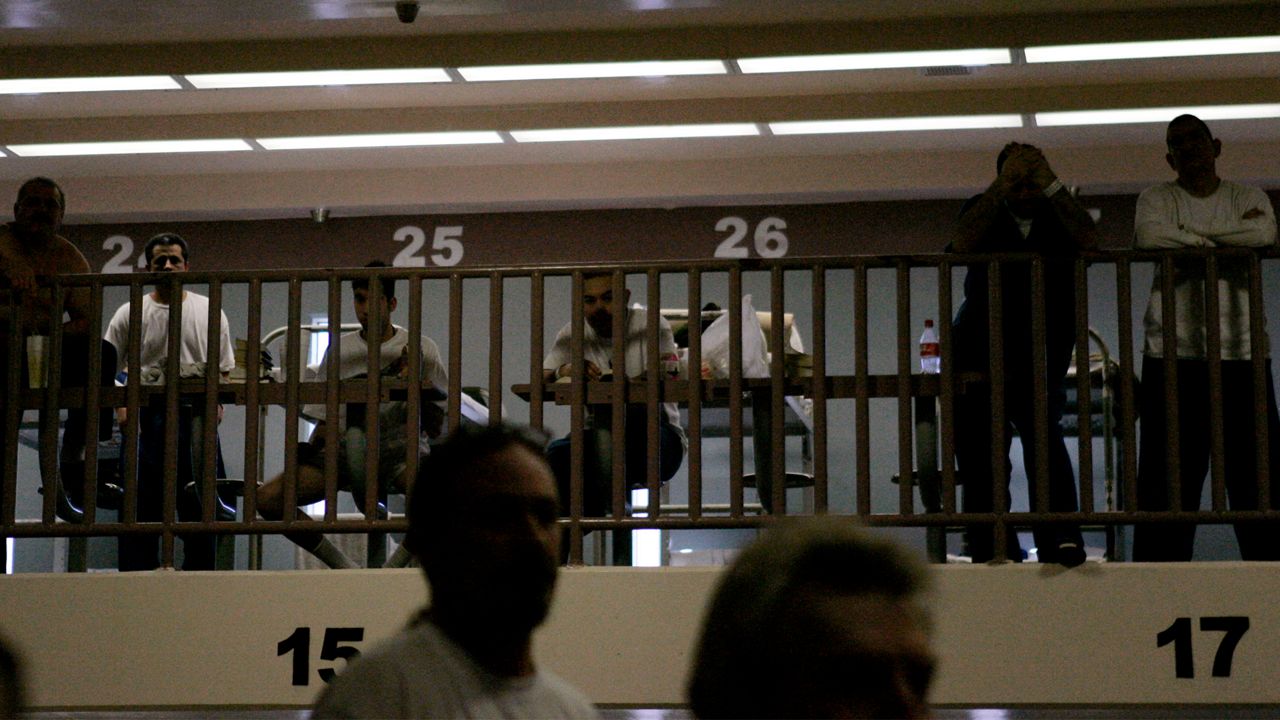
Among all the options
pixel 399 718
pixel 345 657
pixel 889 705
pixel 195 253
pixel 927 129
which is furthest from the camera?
pixel 195 253

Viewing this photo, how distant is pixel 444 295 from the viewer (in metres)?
10.4

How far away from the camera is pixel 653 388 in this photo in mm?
4965

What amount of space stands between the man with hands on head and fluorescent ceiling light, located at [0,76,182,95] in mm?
4388

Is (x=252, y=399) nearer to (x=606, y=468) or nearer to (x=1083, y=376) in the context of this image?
(x=606, y=468)

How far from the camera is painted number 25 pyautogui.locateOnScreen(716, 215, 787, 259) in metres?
9.48

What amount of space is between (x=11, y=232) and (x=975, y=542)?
10.8 feet

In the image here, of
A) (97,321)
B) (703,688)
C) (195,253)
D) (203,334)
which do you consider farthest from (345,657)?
(195,253)

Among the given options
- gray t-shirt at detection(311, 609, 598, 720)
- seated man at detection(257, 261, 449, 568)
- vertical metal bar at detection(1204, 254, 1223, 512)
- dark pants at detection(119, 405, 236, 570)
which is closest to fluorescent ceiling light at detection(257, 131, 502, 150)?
seated man at detection(257, 261, 449, 568)

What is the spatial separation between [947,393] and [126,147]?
5.55 m

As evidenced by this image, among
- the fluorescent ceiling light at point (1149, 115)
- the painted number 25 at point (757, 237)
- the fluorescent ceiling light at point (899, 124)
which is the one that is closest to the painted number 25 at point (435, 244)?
the painted number 25 at point (757, 237)

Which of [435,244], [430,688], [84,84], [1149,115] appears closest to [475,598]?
[430,688]

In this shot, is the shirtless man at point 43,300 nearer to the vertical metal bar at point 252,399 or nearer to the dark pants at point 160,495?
the dark pants at point 160,495

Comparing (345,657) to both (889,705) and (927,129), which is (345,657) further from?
(927,129)

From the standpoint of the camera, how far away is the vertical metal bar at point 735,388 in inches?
191
